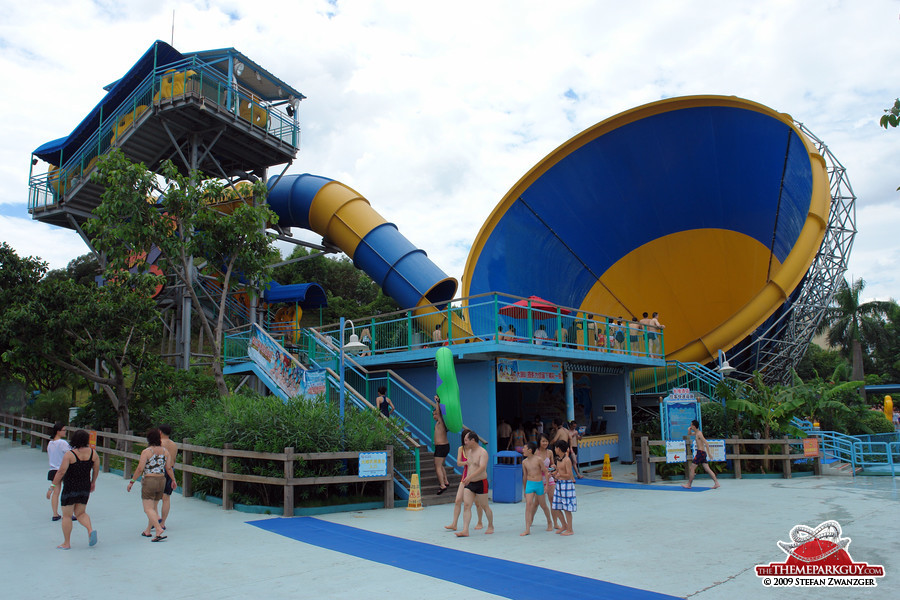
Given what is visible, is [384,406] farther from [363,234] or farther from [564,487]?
[363,234]

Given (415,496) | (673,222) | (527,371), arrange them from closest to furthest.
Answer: (415,496) → (527,371) → (673,222)

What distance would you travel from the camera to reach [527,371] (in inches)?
583

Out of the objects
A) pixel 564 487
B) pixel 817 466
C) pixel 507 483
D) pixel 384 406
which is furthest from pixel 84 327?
pixel 817 466

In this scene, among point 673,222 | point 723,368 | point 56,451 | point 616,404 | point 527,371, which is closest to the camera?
point 56,451

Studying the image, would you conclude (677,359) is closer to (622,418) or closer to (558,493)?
(622,418)

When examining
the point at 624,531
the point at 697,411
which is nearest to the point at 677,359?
the point at 697,411

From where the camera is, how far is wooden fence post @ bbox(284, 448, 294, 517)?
396 inches

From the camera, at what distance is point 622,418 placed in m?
18.9

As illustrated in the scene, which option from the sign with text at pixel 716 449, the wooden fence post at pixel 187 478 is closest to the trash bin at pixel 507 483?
the sign with text at pixel 716 449

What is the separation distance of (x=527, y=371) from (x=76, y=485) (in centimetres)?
972

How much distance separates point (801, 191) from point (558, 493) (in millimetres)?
17719

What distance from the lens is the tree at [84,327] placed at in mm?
16672

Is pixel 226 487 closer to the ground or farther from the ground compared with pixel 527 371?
closer to the ground
